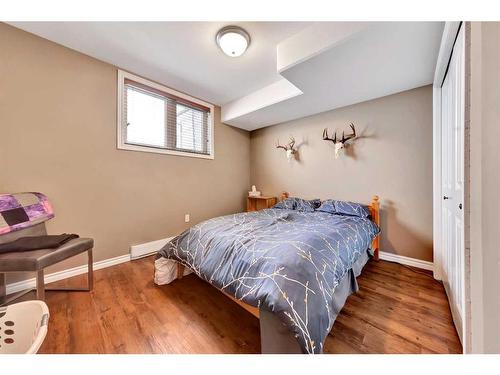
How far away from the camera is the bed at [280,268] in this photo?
907 millimetres

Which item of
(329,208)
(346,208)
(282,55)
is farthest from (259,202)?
(282,55)

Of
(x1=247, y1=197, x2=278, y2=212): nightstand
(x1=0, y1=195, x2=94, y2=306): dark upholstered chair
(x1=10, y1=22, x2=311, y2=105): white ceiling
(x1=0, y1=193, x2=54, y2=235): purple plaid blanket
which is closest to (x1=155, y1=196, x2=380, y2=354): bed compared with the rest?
(x1=0, y1=195, x2=94, y2=306): dark upholstered chair

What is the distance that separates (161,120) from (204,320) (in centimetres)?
252

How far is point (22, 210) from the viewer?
5.02ft

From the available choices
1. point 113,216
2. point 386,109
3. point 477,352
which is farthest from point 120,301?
point 386,109

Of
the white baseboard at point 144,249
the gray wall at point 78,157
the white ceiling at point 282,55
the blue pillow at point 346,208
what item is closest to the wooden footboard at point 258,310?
the blue pillow at point 346,208

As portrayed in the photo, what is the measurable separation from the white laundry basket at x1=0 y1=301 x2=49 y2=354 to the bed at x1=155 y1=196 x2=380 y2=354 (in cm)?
83

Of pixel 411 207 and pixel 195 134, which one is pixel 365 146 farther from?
pixel 195 134

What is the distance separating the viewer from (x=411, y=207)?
86.1 inches

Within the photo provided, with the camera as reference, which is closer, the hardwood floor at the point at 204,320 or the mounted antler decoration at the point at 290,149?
the hardwood floor at the point at 204,320

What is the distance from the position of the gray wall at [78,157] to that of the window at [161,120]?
0.11 metres

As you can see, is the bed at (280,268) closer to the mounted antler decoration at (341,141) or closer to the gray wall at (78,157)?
the gray wall at (78,157)
